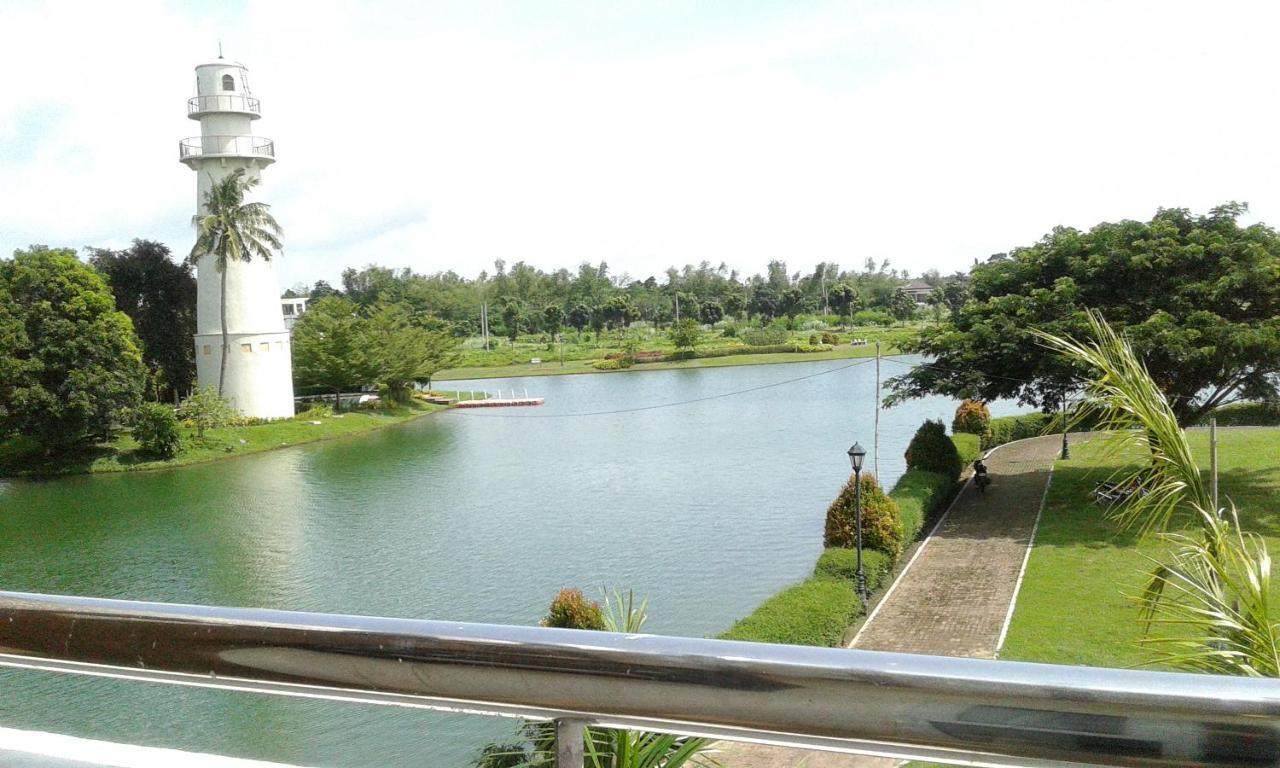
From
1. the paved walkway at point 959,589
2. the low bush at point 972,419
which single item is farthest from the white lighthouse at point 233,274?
the paved walkway at point 959,589

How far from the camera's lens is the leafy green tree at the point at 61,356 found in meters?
28.5

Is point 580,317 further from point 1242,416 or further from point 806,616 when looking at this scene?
point 806,616

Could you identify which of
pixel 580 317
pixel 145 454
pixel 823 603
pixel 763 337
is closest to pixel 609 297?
pixel 580 317

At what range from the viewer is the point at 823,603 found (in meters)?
12.0

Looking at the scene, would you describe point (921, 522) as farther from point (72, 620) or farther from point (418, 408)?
point (418, 408)

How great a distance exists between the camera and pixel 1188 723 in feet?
2.66

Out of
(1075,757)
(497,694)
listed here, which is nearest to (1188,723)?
(1075,757)

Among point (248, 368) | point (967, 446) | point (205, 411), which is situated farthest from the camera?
point (248, 368)

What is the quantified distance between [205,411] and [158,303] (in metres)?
7.57

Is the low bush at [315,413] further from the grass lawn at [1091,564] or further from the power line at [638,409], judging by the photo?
the grass lawn at [1091,564]

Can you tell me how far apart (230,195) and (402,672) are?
3599 cm

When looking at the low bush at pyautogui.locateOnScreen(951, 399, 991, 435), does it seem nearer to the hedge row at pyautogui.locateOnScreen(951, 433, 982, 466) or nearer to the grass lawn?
the hedge row at pyautogui.locateOnScreen(951, 433, 982, 466)

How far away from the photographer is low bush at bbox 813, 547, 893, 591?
13617 mm

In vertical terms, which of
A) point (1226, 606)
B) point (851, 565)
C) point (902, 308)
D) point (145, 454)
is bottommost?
point (145, 454)
